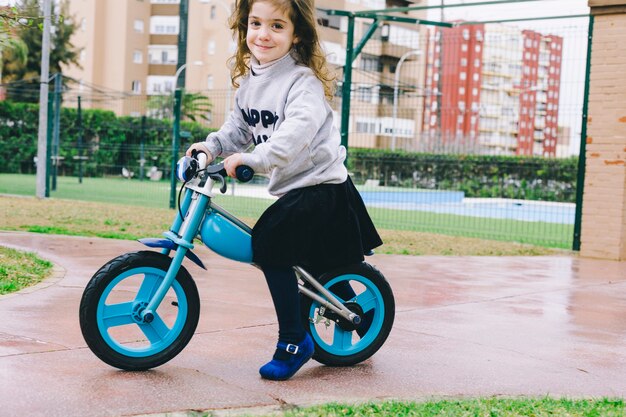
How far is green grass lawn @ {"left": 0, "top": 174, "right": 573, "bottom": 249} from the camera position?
47.2ft

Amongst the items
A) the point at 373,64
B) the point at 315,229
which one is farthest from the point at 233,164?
the point at 373,64

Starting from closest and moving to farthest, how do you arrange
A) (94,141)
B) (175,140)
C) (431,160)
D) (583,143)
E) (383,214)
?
(583,143)
(175,140)
(383,214)
(431,160)
(94,141)

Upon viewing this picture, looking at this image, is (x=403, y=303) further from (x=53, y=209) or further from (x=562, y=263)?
(x=53, y=209)

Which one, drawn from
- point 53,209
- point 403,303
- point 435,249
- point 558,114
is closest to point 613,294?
point 403,303

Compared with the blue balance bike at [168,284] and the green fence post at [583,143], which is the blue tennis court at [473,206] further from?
the blue balance bike at [168,284]

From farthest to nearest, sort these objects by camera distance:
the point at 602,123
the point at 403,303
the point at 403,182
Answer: the point at 403,182 → the point at 602,123 → the point at 403,303

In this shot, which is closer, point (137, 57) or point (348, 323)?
point (348, 323)

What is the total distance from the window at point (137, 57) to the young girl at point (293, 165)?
217 feet

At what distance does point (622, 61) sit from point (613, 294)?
3.88 meters

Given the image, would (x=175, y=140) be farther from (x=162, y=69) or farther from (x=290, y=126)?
(x=162, y=69)

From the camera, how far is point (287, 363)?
405 cm

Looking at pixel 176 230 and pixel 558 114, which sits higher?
pixel 558 114

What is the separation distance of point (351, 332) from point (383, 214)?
44.7 ft

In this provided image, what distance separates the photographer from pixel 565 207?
57.3 ft
